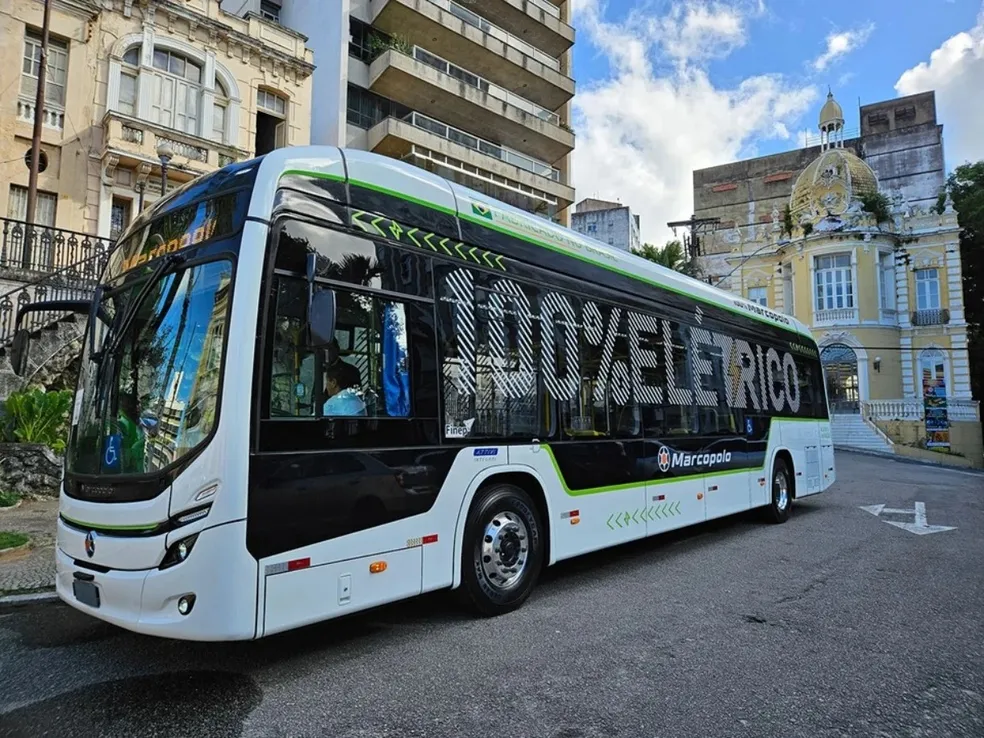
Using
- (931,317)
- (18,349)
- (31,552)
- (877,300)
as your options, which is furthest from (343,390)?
(931,317)

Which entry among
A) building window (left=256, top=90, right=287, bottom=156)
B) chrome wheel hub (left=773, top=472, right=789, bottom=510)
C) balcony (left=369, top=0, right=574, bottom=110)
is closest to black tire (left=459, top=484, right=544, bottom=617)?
chrome wheel hub (left=773, top=472, right=789, bottom=510)

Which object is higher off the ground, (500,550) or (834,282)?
(834,282)

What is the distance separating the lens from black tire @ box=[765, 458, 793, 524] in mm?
9992

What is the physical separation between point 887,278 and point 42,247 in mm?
37224

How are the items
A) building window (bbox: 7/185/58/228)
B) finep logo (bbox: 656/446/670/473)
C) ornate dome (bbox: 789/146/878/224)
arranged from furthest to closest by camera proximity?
ornate dome (bbox: 789/146/878/224) → building window (bbox: 7/185/58/228) → finep logo (bbox: 656/446/670/473)

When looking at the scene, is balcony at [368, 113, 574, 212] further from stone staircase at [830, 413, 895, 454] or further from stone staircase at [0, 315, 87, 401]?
stone staircase at [830, 413, 895, 454]

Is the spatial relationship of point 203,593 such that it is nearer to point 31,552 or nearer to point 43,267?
point 31,552

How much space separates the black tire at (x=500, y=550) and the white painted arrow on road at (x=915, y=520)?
6.90 m

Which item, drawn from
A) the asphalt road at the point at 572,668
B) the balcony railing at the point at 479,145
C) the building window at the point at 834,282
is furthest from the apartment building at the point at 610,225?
the asphalt road at the point at 572,668

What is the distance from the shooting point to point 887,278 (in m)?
34.5

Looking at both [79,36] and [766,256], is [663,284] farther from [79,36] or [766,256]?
[766,256]

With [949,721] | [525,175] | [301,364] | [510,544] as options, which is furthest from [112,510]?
[525,175]

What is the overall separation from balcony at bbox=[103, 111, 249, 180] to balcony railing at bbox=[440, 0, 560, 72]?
1366 centimetres

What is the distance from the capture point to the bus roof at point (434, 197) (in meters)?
4.23
